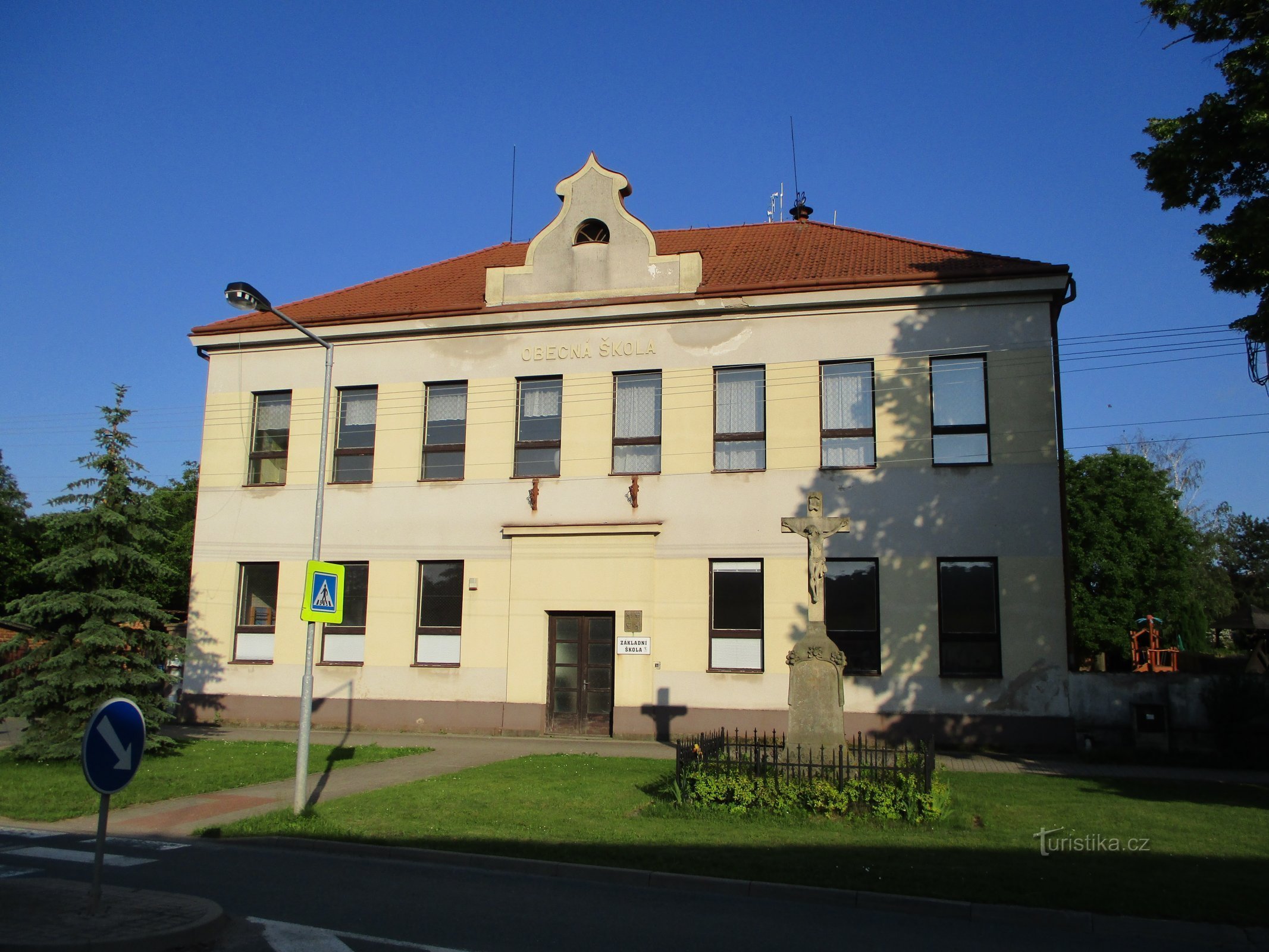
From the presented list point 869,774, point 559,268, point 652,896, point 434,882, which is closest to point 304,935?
point 434,882

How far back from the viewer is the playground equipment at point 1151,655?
29.9 metres

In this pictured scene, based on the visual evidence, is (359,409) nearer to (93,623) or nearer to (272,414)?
(272,414)

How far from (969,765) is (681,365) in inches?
391

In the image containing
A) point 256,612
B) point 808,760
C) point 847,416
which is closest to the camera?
point 808,760

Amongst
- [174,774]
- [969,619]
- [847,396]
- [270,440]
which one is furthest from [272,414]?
[969,619]

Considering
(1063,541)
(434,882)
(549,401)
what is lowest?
(434,882)

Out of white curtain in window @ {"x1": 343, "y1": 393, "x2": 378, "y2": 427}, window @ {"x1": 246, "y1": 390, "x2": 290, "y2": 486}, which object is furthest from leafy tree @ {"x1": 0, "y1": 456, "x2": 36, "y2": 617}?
white curtain in window @ {"x1": 343, "y1": 393, "x2": 378, "y2": 427}

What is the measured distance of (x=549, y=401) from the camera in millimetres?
22109

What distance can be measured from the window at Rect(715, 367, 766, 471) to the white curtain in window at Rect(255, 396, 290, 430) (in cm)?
1080

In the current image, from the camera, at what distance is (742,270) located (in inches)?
883

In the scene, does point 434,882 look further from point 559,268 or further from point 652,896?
point 559,268

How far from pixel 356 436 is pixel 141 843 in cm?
1364
